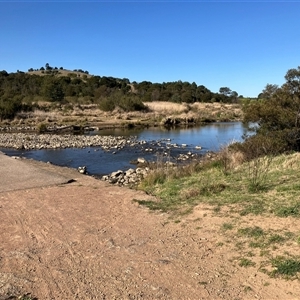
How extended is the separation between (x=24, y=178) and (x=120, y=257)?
27.1 feet

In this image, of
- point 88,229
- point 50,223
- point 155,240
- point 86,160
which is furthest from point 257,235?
point 86,160

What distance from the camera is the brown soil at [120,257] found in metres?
4.83

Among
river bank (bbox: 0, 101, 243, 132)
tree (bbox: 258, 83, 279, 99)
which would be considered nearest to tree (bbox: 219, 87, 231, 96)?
river bank (bbox: 0, 101, 243, 132)

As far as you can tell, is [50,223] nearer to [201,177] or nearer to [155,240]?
[155,240]

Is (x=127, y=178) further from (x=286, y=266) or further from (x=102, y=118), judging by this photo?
(x=102, y=118)

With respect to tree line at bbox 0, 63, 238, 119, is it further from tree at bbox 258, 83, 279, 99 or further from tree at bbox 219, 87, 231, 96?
tree at bbox 258, 83, 279, 99

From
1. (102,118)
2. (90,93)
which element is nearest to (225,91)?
(90,93)

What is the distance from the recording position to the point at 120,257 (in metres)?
5.96

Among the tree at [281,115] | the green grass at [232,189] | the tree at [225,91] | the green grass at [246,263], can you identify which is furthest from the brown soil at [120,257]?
the tree at [225,91]

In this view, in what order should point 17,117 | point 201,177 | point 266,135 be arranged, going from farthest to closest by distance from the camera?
point 17,117
point 266,135
point 201,177

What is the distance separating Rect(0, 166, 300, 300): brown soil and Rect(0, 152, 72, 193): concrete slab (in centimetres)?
269

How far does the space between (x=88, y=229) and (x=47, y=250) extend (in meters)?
1.24

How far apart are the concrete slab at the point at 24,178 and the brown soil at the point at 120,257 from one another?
2.69 meters

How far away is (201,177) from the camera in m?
11.7
